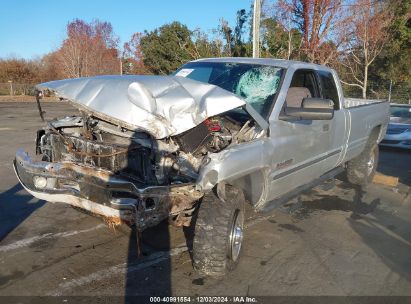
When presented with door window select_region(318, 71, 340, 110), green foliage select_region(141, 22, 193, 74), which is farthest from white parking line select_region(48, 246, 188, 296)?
green foliage select_region(141, 22, 193, 74)

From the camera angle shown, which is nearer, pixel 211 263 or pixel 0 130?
pixel 211 263

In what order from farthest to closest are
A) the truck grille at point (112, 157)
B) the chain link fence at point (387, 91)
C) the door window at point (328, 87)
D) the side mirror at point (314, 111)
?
the chain link fence at point (387, 91), the door window at point (328, 87), the side mirror at point (314, 111), the truck grille at point (112, 157)

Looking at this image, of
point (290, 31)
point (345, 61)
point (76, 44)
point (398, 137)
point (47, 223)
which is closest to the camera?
point (47, 223)

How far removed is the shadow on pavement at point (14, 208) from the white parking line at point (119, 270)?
1.44 metres

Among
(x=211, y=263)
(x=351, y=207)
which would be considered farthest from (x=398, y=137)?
(x=211, y=263)

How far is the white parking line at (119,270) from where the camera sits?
11.9ft

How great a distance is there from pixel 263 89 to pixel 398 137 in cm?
780

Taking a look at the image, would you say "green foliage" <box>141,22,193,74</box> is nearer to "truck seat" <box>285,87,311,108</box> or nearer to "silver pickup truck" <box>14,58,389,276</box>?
"truck seat" <box>285,87,311,108</box>

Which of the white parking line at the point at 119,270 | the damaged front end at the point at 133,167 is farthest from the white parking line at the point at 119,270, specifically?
the damaged front end at the point at 133,167

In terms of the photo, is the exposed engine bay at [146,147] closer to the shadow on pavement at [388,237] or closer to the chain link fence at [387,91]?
the shadow on pavement at [388,237]

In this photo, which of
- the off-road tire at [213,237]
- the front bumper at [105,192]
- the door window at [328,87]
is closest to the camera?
the front bumper at [105,192]

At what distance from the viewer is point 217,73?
17.0 ft

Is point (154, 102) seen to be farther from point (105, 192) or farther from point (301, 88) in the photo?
point (301, 88)

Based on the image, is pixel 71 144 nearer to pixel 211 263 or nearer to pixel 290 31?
pixel 211 263
